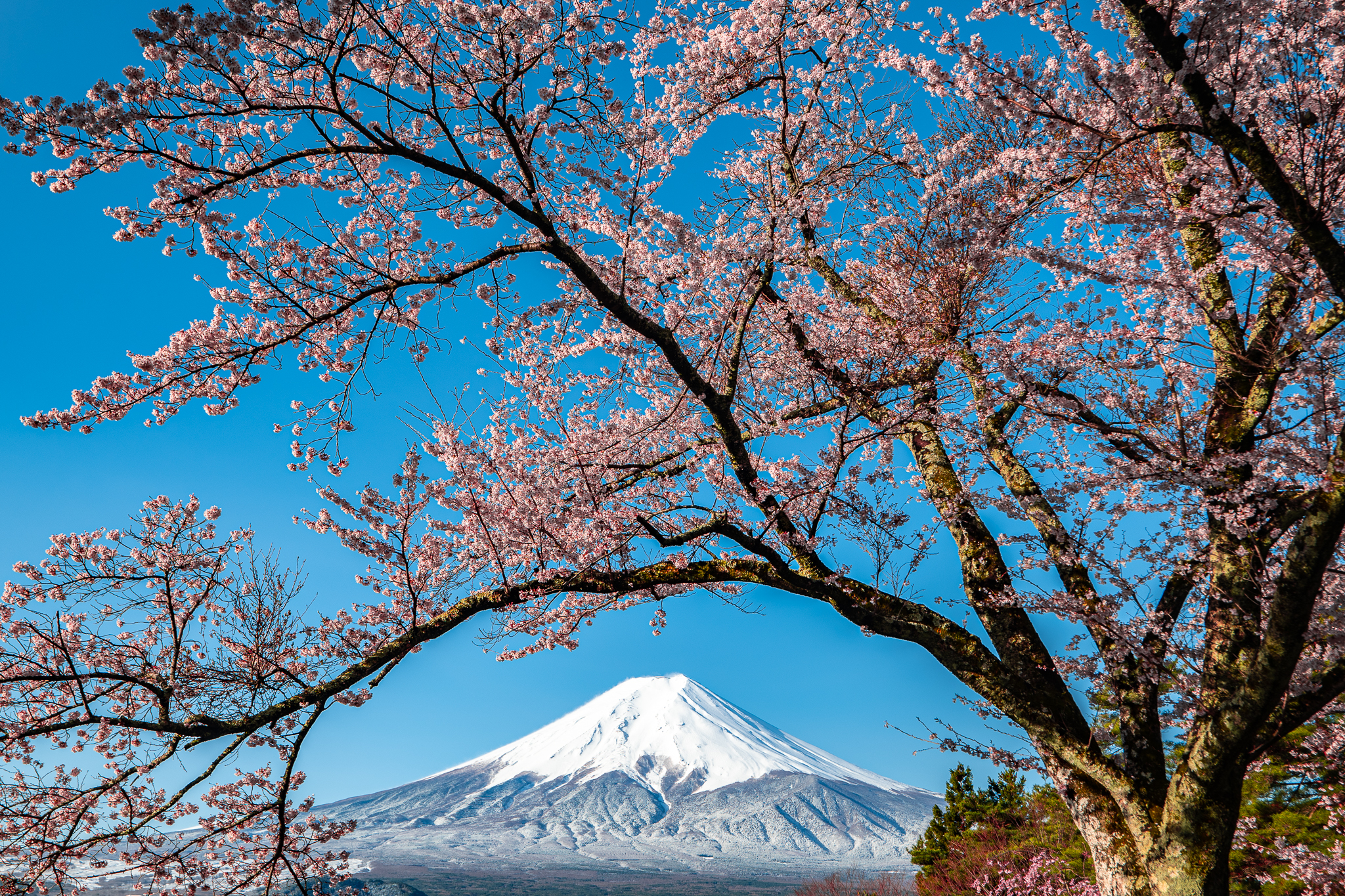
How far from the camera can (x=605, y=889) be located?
7906 centimetres

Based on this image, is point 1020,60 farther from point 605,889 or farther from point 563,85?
point 605,889

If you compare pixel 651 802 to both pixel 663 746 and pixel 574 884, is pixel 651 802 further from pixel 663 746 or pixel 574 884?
pixel 574 884

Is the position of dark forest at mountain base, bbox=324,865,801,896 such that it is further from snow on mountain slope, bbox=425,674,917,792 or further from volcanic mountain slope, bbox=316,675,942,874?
snow on mountain slope, bbox=425,674,917,792

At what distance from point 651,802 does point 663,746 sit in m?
14.4

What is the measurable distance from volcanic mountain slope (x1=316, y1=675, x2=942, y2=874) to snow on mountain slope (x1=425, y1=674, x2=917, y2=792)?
1.02 ft

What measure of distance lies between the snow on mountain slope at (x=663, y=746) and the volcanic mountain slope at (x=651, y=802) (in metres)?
0.31

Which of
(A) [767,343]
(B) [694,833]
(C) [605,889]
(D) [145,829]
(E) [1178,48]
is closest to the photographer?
(E) [1178,48]

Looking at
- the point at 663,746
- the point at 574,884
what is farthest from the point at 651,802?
the point at 574,884

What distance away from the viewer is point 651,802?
118 meters

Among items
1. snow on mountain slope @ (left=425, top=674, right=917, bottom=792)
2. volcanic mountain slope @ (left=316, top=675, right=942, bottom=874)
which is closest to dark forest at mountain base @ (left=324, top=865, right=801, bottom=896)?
volcanic mountain slope @ (left=316, top=675, right=942, bottom=874)

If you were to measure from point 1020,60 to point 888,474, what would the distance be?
3297 mm

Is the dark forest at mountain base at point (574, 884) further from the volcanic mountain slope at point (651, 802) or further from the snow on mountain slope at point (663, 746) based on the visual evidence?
the snow on mountain slope at point (663, 746)

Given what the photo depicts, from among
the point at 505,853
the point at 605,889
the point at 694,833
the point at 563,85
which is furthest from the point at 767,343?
the point at 694,833

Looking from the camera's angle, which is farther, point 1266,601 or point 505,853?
point 505,853
